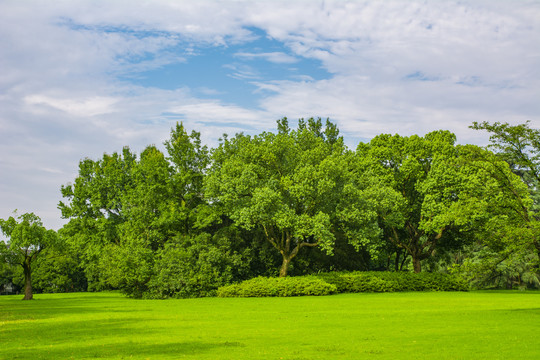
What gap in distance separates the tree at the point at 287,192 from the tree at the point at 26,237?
16.0 metres

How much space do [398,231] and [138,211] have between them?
91.7 ft

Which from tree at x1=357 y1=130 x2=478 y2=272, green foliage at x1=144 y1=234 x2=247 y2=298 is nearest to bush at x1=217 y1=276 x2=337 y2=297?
green foliage at x1=144 y1=234 x2=247 y2=298

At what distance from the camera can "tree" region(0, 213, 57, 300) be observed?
47.3 m

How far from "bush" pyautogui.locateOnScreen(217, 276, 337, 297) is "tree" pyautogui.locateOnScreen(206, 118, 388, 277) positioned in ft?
9.74

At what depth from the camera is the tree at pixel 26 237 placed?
4731 centimetres

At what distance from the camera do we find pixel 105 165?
66688mm

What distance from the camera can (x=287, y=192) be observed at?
45.8 m

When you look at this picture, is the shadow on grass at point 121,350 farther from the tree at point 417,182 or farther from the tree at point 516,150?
the tree at point 417,182

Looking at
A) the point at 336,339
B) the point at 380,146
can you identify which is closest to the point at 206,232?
the point at 380,146

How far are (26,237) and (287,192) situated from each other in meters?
24.5

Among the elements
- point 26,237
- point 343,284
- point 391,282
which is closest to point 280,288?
point 343,284

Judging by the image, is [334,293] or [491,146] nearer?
[491,146]

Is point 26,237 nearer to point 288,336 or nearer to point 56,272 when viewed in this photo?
point 56,272

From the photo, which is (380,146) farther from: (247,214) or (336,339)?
(336,339)
